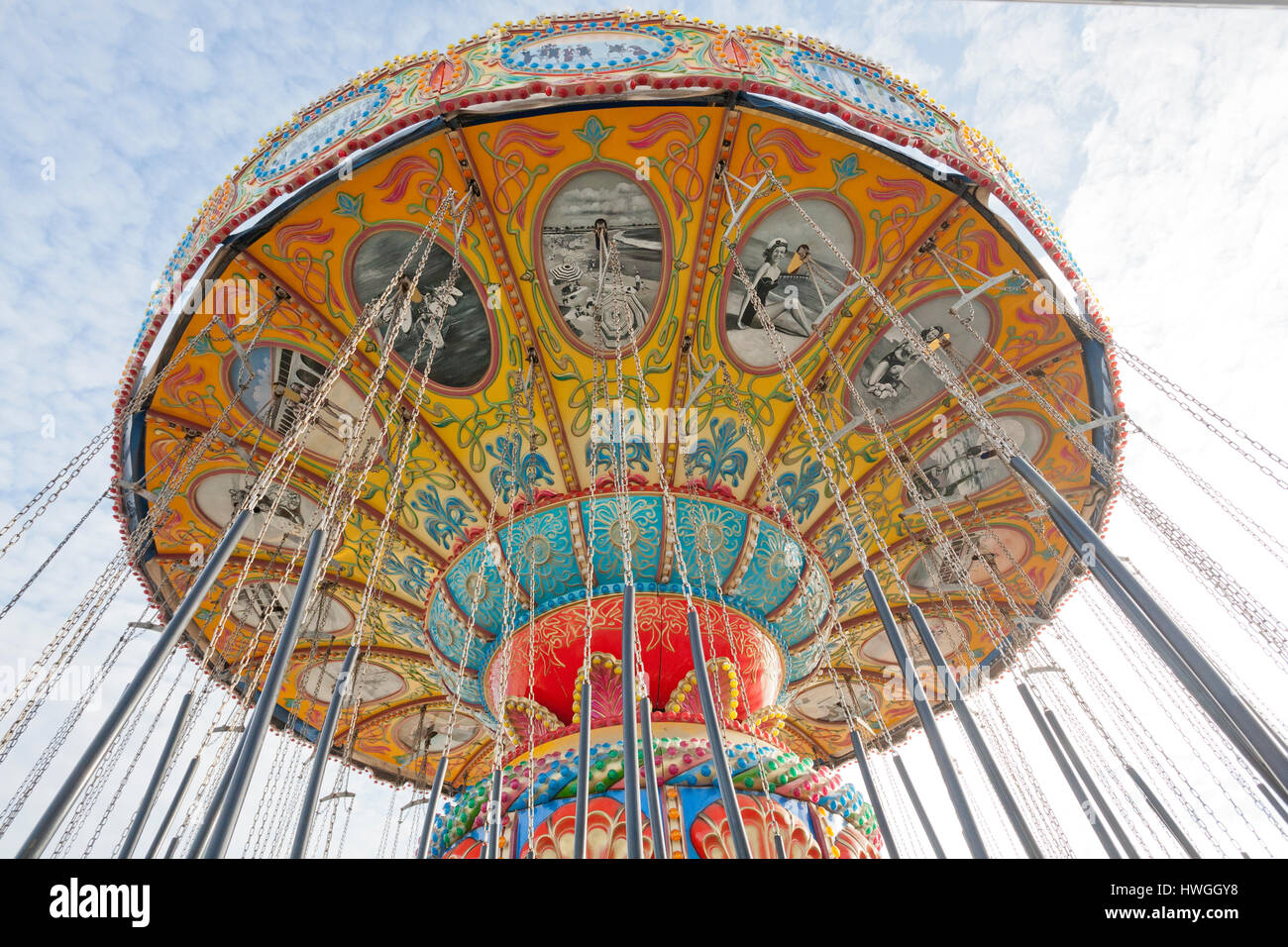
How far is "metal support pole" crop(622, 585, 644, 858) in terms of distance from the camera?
2.57 m

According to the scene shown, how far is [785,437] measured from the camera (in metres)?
7.70

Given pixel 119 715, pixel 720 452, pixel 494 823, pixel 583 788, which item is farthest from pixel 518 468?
pixel 119 715

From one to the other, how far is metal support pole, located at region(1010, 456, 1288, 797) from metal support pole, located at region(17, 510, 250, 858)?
3829mm

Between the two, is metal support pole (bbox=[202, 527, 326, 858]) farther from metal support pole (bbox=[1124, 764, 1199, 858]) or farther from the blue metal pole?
metal support pole (bbox=[1124, 764, 1199, 858])

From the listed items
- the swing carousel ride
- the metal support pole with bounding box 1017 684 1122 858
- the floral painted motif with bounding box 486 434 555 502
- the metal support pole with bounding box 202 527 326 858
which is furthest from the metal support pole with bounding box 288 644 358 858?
the metal support pole with bounding box 1017 684 1122 858

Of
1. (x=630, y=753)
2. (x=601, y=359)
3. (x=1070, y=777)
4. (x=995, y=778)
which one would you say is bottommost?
(x=995, y=778)

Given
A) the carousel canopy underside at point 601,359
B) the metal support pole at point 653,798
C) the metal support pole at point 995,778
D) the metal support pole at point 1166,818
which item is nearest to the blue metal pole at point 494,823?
the metal support pole at point 653,798

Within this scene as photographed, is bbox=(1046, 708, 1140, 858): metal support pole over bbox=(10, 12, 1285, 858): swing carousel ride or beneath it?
beneath

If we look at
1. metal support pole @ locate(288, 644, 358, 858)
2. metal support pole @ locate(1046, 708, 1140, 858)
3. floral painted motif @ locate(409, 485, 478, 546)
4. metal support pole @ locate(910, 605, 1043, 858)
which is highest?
→ floral painted motif @ locate(409, 485, 478, 546)

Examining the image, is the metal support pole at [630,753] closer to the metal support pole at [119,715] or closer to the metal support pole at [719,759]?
the metal support pole at [719,759]

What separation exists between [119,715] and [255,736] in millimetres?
485

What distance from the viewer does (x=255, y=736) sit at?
95.3 inches

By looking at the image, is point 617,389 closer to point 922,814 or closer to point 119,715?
point 922,814
